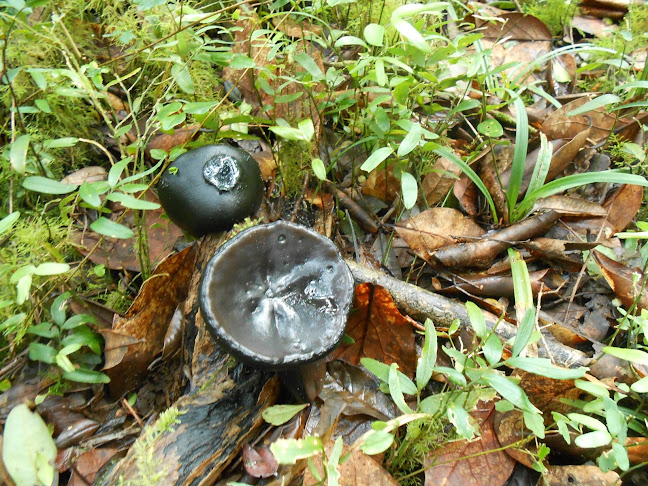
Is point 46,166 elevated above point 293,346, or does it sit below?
above

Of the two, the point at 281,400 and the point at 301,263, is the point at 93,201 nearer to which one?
the point at 301,263

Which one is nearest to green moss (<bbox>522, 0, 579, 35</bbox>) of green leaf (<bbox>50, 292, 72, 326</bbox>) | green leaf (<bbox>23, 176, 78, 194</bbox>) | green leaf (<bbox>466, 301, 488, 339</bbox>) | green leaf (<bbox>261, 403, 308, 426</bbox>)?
green leaf (<bbox>466, 301, 488, 339</bbox>)

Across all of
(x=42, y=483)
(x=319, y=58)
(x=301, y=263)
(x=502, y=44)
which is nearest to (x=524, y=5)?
(x=502, y=44)

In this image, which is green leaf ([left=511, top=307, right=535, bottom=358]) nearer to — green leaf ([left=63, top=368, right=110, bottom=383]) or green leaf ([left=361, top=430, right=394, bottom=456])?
green leaf ([left=361, top=430, right=394, bottom=456])

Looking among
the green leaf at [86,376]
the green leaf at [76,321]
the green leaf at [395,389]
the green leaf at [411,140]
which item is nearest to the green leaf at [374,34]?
the green leaf at [411,140]

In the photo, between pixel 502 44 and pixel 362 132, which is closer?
pixel 362 132

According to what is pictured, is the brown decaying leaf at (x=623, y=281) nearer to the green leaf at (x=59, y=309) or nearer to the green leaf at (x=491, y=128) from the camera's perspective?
the green leaf at (x=491, y=128)

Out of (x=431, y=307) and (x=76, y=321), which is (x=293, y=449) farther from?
(x=76, y=321)
